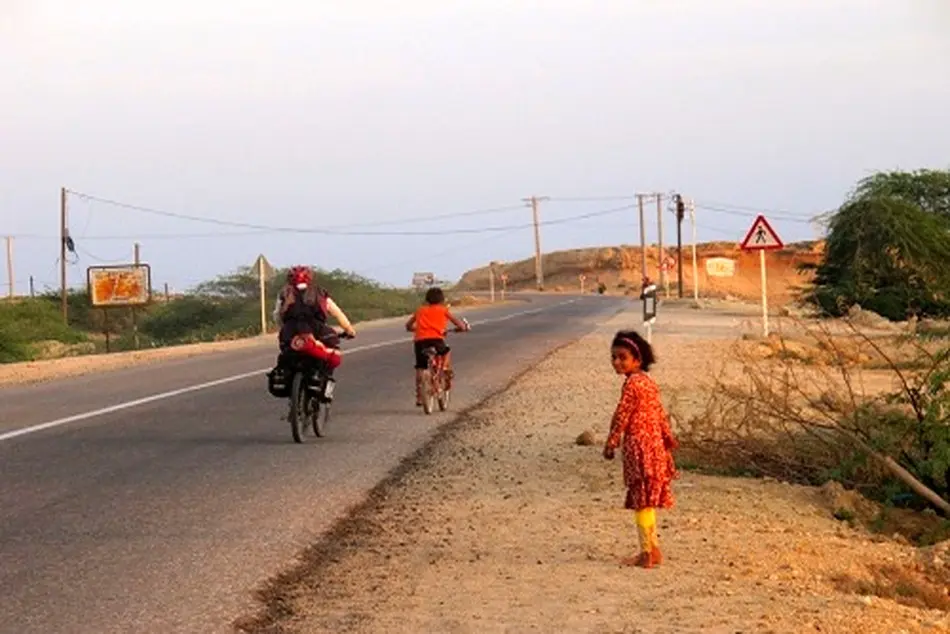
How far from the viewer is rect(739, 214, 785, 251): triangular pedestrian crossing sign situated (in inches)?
1019

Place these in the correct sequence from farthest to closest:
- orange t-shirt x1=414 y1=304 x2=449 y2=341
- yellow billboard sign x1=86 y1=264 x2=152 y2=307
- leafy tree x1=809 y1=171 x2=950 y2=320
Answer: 1. yellow billboard sign x1=86 y1=264 x2=152 y2=307
2. leafy tree x1=809 y1=171 x2=950 y2=320
3. orange t-shirt x1=414 y1=304 x2=449 y2=341

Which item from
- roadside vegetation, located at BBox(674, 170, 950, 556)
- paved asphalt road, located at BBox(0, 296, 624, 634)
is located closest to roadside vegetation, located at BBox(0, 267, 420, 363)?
paved asphalt road, located at BBox(0, 296, 624, 634)

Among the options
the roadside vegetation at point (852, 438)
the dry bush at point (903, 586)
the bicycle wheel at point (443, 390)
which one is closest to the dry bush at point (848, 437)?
the roadside vegetation at point (852, 438)

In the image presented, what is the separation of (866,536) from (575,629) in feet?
13.0

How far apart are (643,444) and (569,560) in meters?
0.85

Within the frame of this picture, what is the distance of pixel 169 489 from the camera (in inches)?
448

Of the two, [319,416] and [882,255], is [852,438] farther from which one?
[882,255]

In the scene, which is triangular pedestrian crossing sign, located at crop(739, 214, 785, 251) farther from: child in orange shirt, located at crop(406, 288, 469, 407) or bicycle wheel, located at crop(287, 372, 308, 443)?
bicycle wheel, located at crop(287, 372, 308, 443)

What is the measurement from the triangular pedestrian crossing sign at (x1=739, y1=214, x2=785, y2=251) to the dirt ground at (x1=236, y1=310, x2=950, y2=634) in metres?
12.8

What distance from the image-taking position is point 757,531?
31.3ft

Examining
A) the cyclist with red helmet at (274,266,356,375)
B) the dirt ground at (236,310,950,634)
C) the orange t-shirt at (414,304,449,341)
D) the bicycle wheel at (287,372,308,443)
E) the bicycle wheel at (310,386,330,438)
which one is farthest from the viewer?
the orange t-shirt at (414,304,449,341)

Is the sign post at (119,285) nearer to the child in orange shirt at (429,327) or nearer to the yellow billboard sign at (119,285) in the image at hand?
the yellow billboard sign at (119,285)

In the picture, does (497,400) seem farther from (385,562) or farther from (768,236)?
(385,562)

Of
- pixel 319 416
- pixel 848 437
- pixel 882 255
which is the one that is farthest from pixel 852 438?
pixel 882 255
